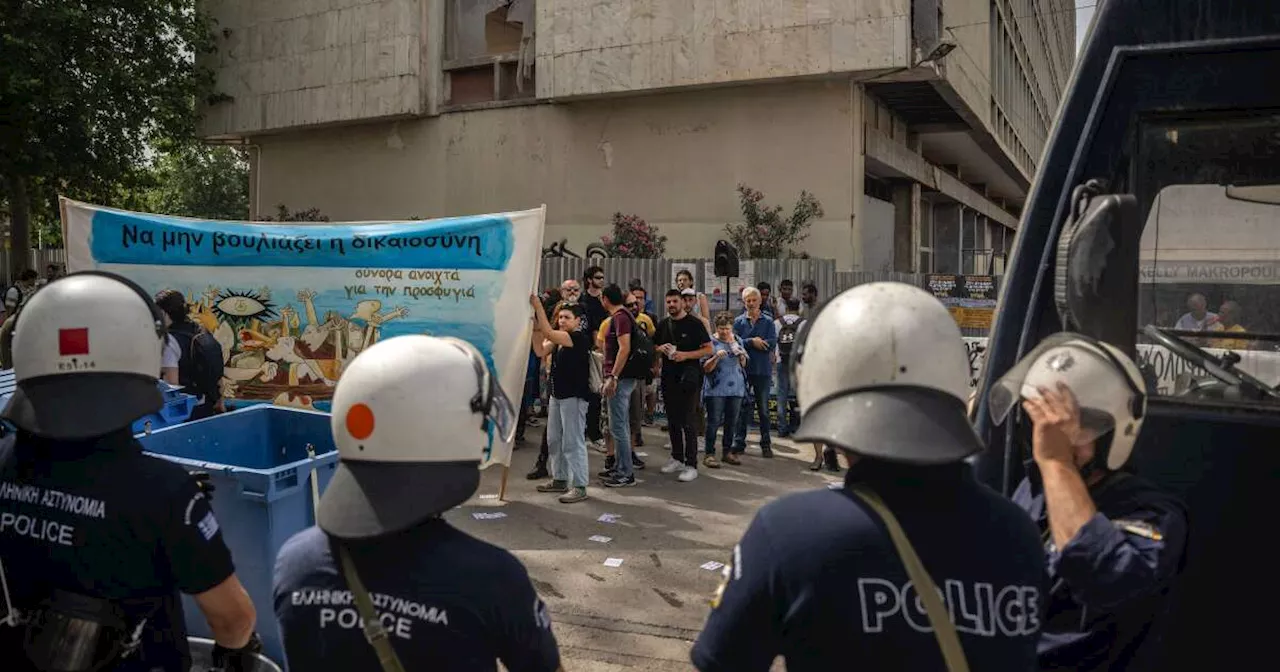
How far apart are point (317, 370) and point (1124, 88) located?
6.55 meters

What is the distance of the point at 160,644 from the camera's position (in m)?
2.30

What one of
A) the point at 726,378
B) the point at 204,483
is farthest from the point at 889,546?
A: the point at 726,378

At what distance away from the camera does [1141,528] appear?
1917mm

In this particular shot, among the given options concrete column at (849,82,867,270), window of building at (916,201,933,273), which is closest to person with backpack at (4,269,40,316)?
concrete column at (849,82,867,270)

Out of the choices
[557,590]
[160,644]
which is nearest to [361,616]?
[160,644]

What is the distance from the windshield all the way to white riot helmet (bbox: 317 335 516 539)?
6.49 feet

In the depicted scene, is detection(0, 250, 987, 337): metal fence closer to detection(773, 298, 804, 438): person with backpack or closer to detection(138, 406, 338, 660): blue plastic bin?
detection(773, 298, 804, 438): person with backpack

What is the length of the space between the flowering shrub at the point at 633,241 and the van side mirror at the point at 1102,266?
17.1 metres

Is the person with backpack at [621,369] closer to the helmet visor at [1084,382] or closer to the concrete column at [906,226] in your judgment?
the helmet visor at [1084,382]

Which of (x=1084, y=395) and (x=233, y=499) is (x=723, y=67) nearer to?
(x=233, y=499)

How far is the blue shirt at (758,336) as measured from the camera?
1015 centimetres

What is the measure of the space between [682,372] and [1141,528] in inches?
284

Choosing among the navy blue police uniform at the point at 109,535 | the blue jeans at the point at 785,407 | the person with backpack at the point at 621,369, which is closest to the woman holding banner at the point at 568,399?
the person with backpack at the point at 621,369

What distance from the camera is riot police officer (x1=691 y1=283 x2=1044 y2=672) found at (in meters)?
1.51
